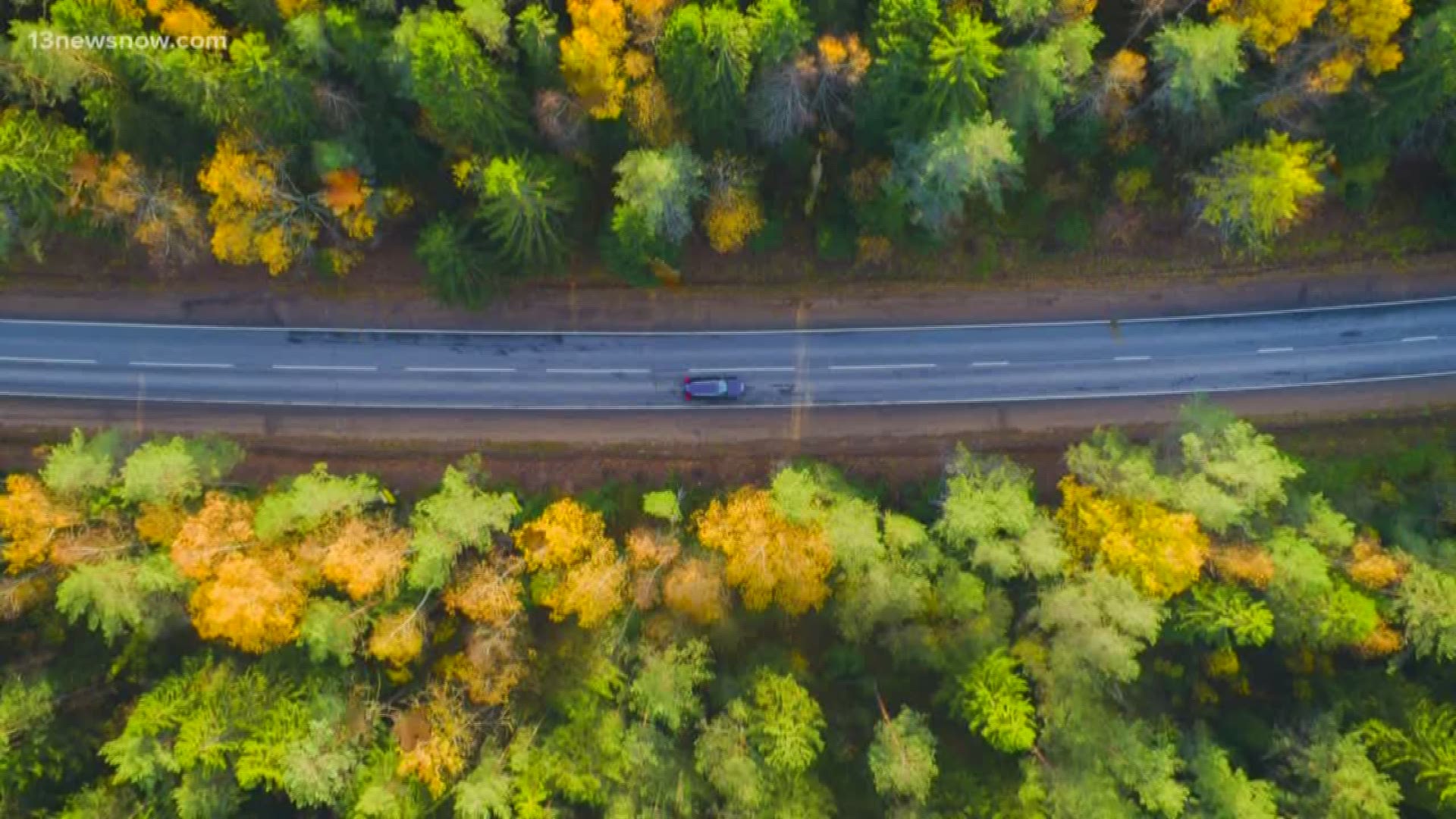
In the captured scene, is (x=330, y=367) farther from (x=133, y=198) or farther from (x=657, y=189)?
(x=657, y=189)

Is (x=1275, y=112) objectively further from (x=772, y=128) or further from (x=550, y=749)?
(x=550, y=749)

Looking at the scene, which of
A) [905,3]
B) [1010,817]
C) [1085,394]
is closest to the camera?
[905,3]

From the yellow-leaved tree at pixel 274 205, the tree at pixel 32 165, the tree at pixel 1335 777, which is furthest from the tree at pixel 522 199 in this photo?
the tree at pixel 1335 777

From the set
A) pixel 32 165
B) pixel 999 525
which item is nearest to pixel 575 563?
pixel 999 525

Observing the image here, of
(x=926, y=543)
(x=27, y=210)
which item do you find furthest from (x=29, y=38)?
(x=926, y=543)

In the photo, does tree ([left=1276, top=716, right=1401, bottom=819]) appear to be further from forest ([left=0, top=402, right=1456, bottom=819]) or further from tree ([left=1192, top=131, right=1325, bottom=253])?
tree ([left=1192, top=131, right=1325, bottom=253])

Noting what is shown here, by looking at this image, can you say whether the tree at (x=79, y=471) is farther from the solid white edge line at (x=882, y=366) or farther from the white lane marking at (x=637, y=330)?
the solid white edge line at (x=882, y=366)
